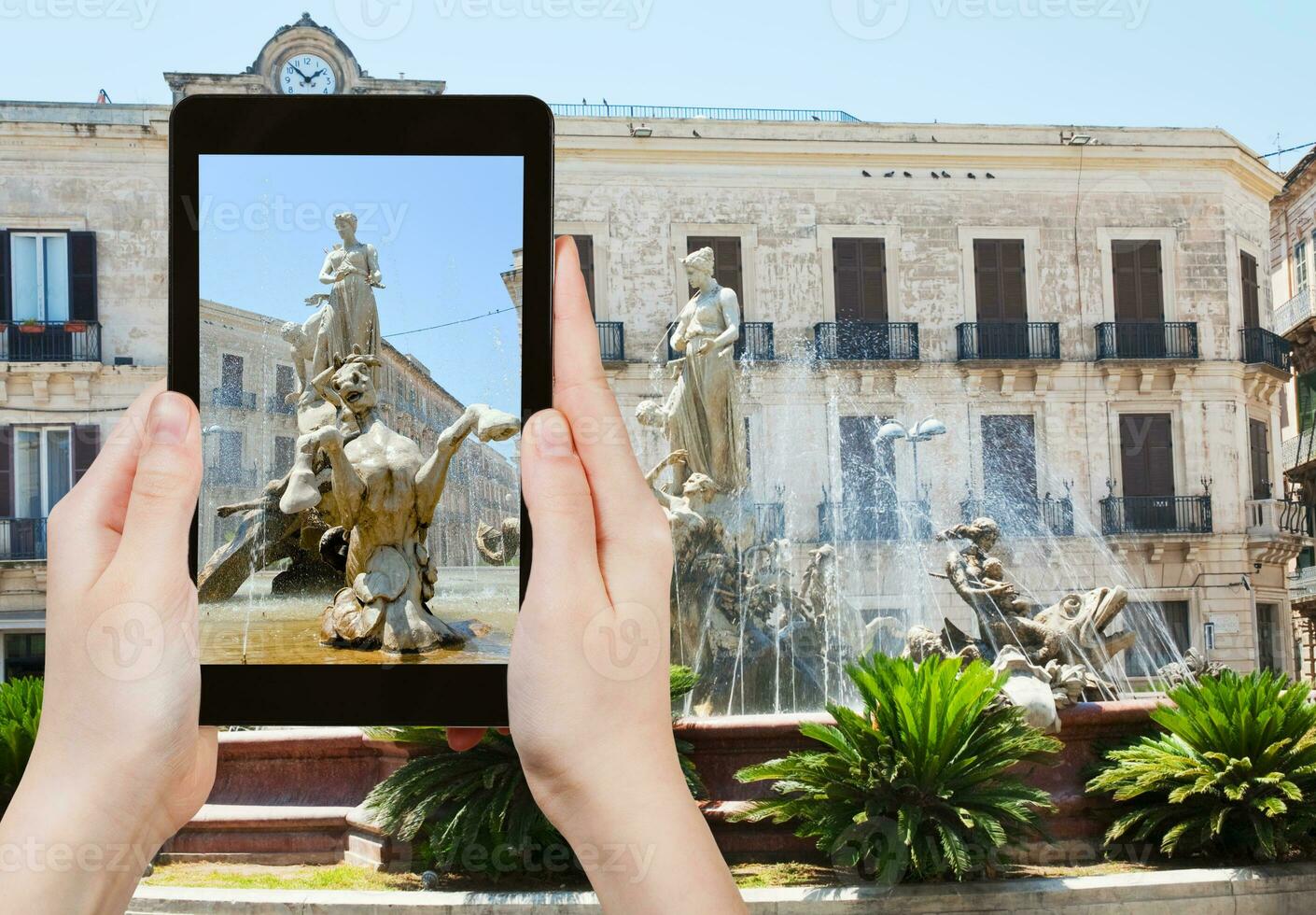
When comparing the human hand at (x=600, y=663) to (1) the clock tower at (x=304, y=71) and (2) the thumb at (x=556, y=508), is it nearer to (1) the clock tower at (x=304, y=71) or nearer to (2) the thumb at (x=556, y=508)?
(2) the thumb at (x=556, y=508)

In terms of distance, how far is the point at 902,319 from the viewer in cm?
2584

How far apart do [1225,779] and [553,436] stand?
594 cm

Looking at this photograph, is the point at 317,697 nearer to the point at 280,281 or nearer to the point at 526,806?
the point at 280,281

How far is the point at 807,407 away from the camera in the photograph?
2561 centimetres

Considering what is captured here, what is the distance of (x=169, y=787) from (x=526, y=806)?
16.5 ft

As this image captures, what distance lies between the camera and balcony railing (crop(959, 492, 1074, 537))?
82.1ft

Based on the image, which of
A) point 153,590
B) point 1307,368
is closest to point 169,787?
point 153,590

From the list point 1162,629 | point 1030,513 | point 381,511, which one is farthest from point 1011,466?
point 381,511

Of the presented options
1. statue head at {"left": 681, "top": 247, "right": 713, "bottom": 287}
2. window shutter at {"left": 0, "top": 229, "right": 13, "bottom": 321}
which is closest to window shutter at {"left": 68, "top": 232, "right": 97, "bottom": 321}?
window shutter at {"left": 0, "top": 229, "right": 13, "bottom": 321}

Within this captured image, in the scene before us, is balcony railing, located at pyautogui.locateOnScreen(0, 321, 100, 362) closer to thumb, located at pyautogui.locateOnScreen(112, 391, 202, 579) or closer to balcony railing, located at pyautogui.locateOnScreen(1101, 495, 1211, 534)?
balcony railing, located at pyautogui.locateOnScreen(1101, 495, 1211, 534)

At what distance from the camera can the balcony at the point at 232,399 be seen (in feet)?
6.00

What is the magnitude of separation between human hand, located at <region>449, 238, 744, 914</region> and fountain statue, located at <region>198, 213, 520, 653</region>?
8.2 inches

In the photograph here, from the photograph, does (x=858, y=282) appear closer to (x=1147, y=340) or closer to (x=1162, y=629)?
(x=1147, y=340)

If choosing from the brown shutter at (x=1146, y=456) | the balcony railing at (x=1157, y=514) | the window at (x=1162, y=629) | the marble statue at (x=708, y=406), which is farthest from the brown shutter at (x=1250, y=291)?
the marble statue at (x=708, y=406)
